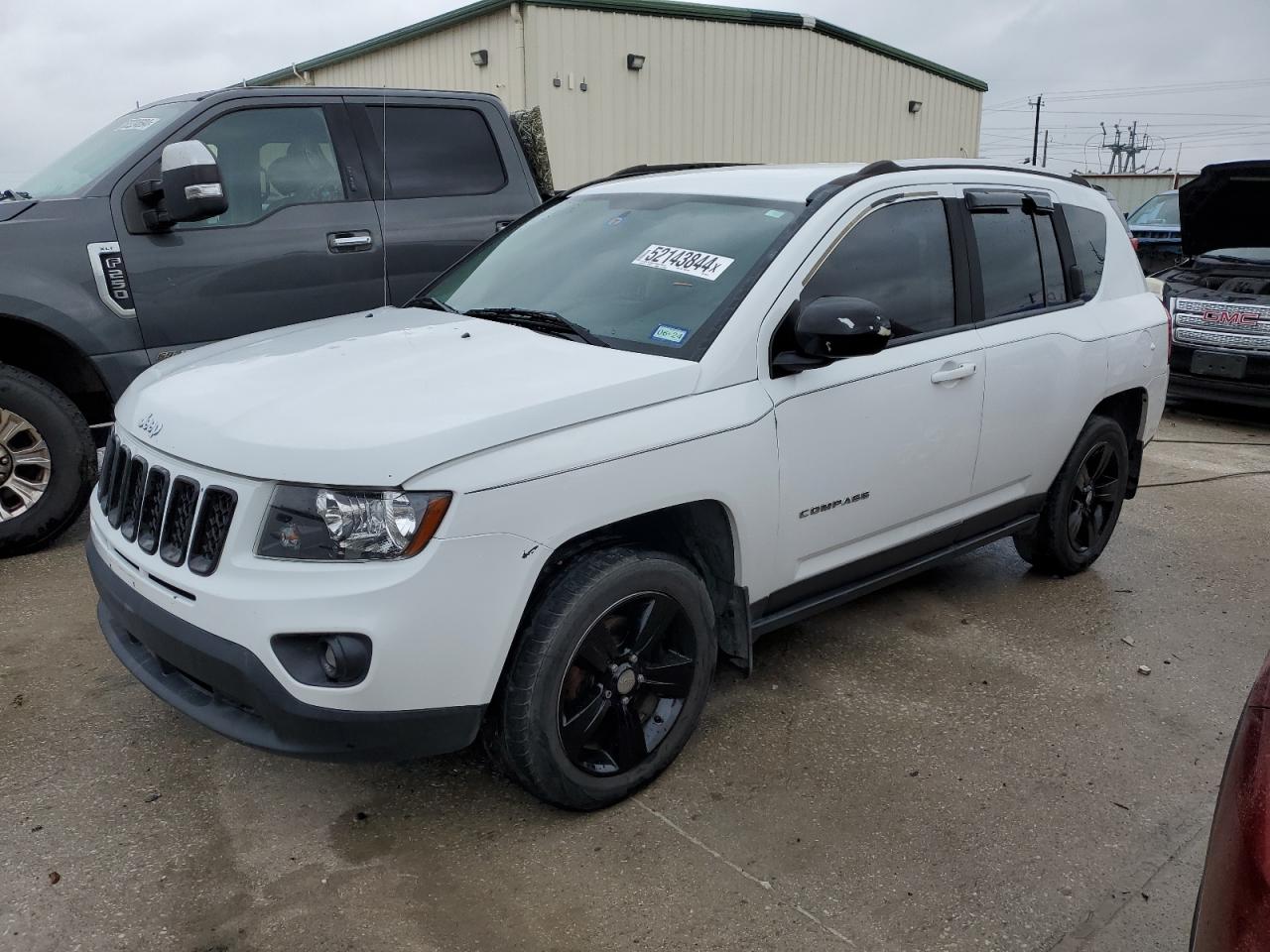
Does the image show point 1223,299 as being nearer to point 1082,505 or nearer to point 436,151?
point 1082,505

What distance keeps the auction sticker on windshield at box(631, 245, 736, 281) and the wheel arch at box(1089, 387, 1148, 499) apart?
231cm

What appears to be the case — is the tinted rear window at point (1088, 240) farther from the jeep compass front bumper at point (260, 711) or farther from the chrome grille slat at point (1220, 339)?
the chrome grille slat at point (1220, 339)

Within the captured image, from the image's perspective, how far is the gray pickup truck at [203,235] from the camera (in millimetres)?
4625

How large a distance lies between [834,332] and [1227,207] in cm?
636

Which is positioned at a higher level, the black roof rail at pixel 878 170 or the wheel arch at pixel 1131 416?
the black roof rail at pixel 878 170

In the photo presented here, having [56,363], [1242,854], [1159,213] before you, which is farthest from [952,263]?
[1159,213]

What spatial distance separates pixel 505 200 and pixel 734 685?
10.8ft

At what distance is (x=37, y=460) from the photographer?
4691 mm

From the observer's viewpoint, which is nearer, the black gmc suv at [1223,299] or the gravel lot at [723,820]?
the gravel lot at [723,820]

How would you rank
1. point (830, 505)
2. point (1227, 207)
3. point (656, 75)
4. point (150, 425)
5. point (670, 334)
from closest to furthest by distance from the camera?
point (150, 425) < point (670, 334) < point (830, 505) < point (1227, 207) < point (656, 75)

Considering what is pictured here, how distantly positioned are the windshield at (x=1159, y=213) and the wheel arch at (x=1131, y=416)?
966 centimetres

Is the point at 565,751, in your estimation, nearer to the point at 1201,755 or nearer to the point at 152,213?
the point at 1201,755

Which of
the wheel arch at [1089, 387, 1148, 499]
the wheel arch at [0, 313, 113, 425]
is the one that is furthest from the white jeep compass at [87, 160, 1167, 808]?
the wheel arch at [0, 313, 113, 425]

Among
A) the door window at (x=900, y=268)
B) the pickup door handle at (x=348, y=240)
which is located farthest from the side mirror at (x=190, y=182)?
the door window at (x=900, y=268)
